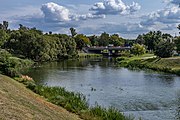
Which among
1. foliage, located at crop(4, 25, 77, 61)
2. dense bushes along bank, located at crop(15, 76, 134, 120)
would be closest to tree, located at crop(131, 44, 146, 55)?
foliage, located at crop(4, 25, 77, 61)

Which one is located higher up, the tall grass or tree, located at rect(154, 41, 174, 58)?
tree, located at rect(154, 41, 174, 58)

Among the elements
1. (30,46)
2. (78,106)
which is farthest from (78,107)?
(30,46)

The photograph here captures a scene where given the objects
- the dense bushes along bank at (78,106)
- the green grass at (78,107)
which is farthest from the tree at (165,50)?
the green grass at (78,107)

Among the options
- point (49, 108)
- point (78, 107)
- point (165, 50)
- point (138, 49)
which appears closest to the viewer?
point (49, 108)

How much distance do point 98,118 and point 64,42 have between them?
13824 centimetres

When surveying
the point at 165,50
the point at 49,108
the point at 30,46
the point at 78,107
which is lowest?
the point at 78,107

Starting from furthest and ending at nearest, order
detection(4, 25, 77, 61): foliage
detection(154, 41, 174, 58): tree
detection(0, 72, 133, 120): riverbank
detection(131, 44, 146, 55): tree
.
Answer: detection(131, 44, 146, 55): tree → detection(4, 25, 77, 61): foliage → detection(154, 41, 174, 58): tree → detection(0, 72, 133, 120): riverbank

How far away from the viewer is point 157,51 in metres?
114

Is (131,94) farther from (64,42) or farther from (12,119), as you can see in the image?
(64,42)

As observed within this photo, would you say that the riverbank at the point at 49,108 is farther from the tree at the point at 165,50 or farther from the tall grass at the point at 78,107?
the tree at the point at 165,50

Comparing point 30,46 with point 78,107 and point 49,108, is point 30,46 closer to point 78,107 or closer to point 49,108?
point 78,107

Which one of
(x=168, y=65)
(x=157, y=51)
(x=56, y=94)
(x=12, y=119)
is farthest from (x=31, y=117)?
(x=157, y=51)

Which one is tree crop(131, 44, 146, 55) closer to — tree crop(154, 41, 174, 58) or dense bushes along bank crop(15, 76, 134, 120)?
tree crop(154, 41, 174, 58)

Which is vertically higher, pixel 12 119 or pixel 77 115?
pixel 12 119
